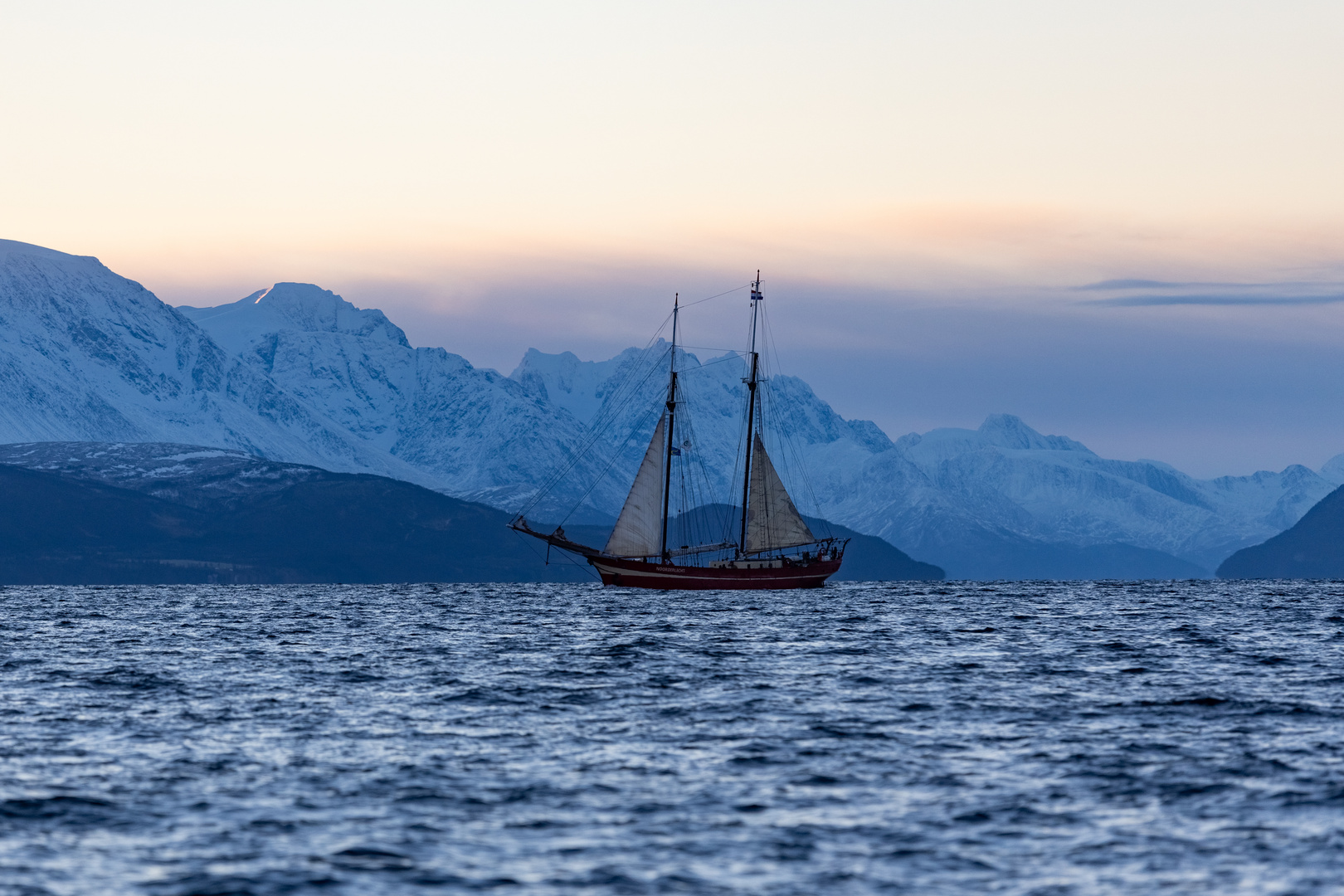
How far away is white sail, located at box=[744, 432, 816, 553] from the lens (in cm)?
19088

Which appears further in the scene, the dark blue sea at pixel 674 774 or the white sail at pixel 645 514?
the white sail at pixel 645 514

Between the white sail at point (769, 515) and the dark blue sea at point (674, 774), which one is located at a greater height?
the white sail at point (769, 515)

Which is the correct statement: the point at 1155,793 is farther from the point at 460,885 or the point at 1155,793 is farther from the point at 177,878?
the point at 177,878

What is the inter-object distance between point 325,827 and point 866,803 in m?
13.3

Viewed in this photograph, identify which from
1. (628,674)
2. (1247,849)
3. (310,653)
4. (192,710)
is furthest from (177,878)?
(310,653)

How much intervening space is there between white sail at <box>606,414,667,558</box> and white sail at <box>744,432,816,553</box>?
1228 cm

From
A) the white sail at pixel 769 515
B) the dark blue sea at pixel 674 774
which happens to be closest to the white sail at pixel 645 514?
the white sail at pixel 769 515

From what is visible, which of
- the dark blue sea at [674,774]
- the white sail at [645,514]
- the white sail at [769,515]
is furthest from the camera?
the white sail at [769,515]

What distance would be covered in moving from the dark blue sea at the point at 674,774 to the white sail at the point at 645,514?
3379 inches

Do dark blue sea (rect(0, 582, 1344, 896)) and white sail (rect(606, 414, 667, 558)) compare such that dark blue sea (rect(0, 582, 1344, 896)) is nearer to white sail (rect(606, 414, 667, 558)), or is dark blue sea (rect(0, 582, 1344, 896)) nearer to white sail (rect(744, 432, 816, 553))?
white sail (rect(606, 414, 667, 558))

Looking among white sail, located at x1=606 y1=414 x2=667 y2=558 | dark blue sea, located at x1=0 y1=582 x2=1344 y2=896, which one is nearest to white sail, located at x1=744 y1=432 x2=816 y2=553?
white sail, located at x1=606 y1=414 x2=667 y2=558

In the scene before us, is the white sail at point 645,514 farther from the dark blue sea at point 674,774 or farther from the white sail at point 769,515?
the dark blue sea at point 674,774

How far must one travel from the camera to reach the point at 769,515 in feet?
637

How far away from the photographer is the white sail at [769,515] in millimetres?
190875
